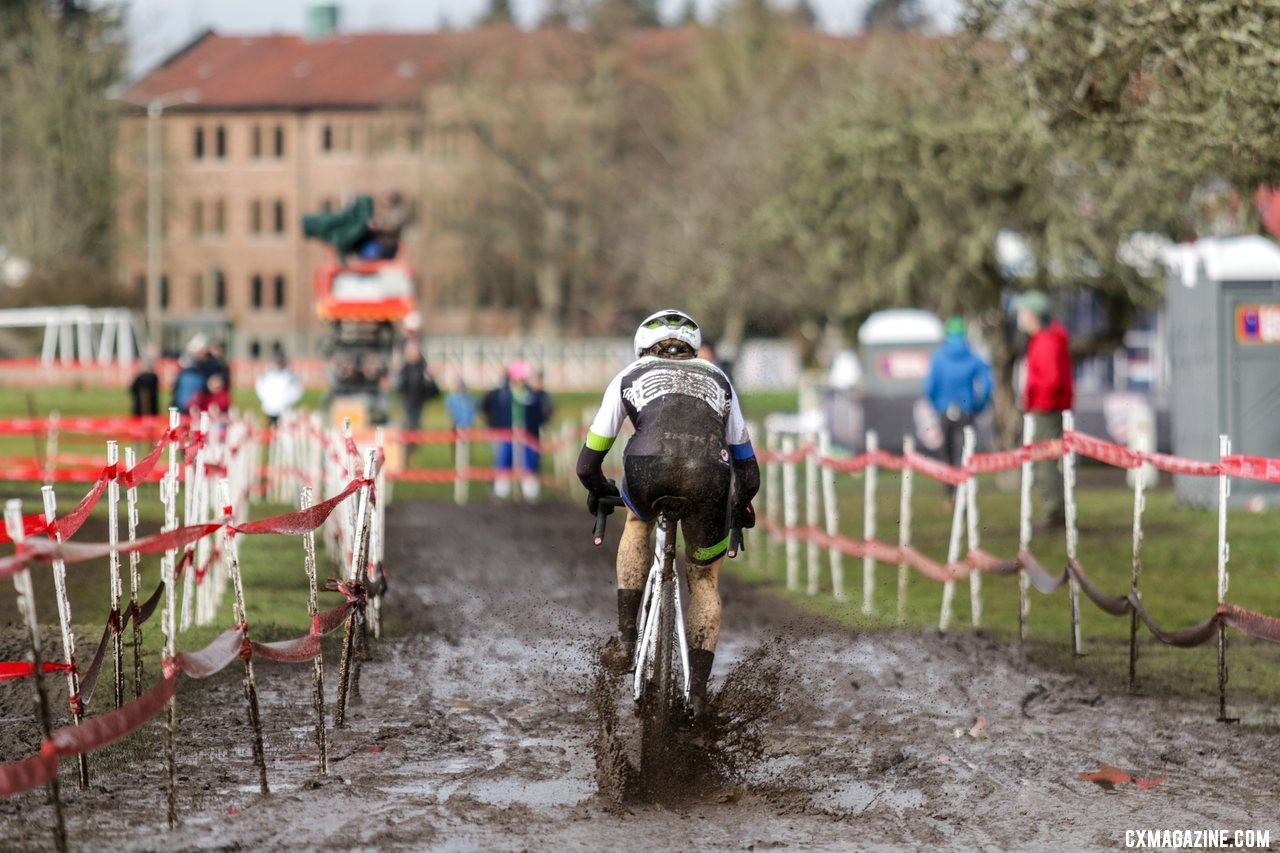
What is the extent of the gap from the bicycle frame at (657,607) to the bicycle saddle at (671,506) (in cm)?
4

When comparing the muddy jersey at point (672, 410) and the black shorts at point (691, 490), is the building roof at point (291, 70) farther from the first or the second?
the black shorts at point (691, 490)

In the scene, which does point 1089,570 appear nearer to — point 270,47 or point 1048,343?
point 1048,343

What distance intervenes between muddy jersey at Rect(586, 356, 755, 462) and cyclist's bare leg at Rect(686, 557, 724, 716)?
1.81ft

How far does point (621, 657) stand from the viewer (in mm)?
9383

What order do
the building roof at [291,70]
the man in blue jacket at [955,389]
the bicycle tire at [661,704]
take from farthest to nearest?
the building roof at [291,70] < the man in blue jacket at [955,389] < the bicycle tire at [661,704]

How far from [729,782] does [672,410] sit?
1570 mm

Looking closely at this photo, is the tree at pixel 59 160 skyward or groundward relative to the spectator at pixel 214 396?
skyward

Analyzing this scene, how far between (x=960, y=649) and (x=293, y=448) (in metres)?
14.2

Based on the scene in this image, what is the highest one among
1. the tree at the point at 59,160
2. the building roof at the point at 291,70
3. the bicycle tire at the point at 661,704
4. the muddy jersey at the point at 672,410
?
the building roof at the point at 291,70

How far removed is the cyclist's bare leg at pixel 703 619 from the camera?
9.03 m

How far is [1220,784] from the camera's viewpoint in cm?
835

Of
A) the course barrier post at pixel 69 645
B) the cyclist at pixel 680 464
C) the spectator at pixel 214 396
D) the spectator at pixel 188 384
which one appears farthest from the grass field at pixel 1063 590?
the course barrier post at pixel 69 645

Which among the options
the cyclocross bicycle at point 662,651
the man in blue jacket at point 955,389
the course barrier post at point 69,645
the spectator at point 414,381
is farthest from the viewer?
the spectator at point 414,381

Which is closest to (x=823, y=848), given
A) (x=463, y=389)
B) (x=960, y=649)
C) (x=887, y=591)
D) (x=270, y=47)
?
(x=960, y=649)
